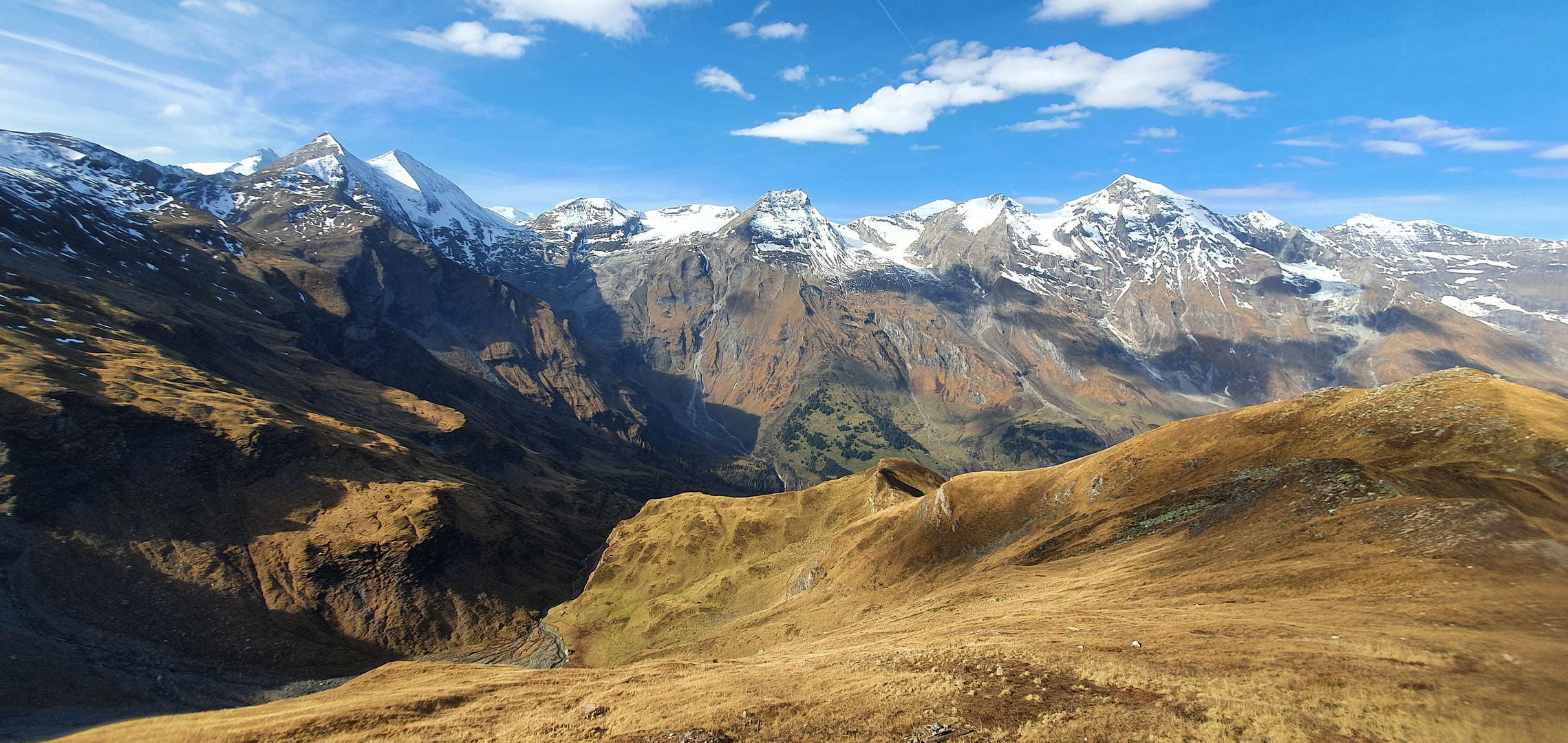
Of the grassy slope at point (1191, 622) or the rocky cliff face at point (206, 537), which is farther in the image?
the rocky cliff face at point (206, 537)

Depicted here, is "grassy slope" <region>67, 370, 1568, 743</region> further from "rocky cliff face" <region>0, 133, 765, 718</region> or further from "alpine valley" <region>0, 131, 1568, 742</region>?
"rocky cliff face" <region>0, 133, 765, 718</region>

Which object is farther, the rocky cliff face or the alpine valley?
the rocky cliff face

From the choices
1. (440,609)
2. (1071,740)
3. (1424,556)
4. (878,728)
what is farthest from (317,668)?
(1424,556)

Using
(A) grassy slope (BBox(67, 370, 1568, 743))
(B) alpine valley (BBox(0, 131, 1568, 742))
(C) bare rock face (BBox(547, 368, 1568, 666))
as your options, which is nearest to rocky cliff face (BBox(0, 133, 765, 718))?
(B) alpine valley (BBox(0, 131, 1568, 742))

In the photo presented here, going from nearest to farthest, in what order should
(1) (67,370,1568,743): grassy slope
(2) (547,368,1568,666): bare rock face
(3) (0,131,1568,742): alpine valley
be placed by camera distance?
(1) (67,370,1568,743): grassy slope
(3) (0,131,1568,742): alpine valley
(2) (547,368,1568,666): bare rock face

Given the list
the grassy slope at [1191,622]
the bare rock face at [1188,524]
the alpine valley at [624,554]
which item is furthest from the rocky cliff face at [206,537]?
the grassy slope at [1191,622]

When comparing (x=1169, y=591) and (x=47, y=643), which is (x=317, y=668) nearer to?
(x=47, y=643)

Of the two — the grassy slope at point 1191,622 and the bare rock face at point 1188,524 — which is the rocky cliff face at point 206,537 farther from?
the grassy slope at point 1191,622

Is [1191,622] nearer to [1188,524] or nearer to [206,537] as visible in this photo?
[1188,524]

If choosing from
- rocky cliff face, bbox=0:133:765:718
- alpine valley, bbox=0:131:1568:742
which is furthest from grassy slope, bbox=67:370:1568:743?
rocky cliff face, bbox=0:133:765:718

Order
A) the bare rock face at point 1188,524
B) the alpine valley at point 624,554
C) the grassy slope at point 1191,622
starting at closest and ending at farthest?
1. the grassy slope at point 1191,622
2. the alpine valley at point 624,554
3. the bare rock face at point 1188,524

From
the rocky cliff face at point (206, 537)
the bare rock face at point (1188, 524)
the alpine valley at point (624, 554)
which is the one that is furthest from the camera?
the rocky cliff face at point (206, 537)

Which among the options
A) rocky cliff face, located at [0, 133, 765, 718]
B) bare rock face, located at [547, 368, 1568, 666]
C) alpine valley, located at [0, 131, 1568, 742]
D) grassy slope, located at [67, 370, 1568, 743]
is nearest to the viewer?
grassy slope, located at [67, 370, 1568, 743]

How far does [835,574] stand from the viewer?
294ft
